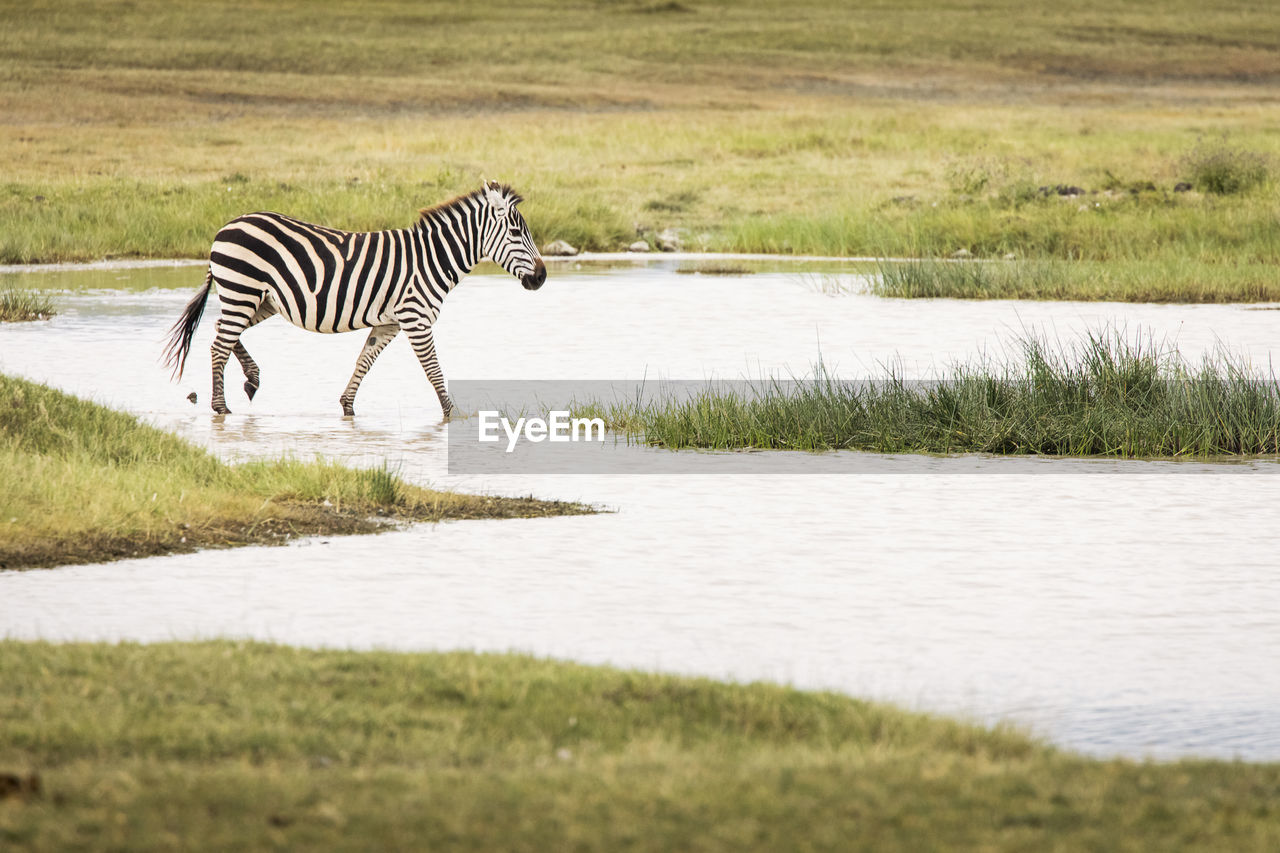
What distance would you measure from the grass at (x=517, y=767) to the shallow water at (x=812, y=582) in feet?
2.29

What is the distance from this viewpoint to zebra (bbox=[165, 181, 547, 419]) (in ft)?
50.3

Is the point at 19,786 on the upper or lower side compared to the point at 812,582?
lower

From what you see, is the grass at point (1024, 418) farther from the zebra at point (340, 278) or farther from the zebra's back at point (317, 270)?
the zebra's back at point (317, 270)

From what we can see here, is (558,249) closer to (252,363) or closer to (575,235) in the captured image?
(575,235)

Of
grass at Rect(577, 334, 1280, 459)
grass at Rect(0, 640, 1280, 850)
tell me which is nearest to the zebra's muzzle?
grass at Rect(577, 334, 1280, 459)

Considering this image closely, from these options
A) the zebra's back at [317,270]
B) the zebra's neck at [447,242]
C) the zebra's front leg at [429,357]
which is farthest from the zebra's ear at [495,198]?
the zebra's front leg at [429,357]

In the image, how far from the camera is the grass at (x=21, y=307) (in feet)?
70.1

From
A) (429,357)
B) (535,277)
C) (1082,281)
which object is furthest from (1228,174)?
(429,357)

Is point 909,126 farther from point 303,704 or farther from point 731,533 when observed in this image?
point 303,704

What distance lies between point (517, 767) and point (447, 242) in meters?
10.1

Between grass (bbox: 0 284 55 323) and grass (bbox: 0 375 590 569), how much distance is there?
8959 millimetres

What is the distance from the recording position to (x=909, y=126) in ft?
208

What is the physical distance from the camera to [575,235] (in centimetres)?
3250

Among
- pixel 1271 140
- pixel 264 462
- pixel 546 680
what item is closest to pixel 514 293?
pixel 264 462
